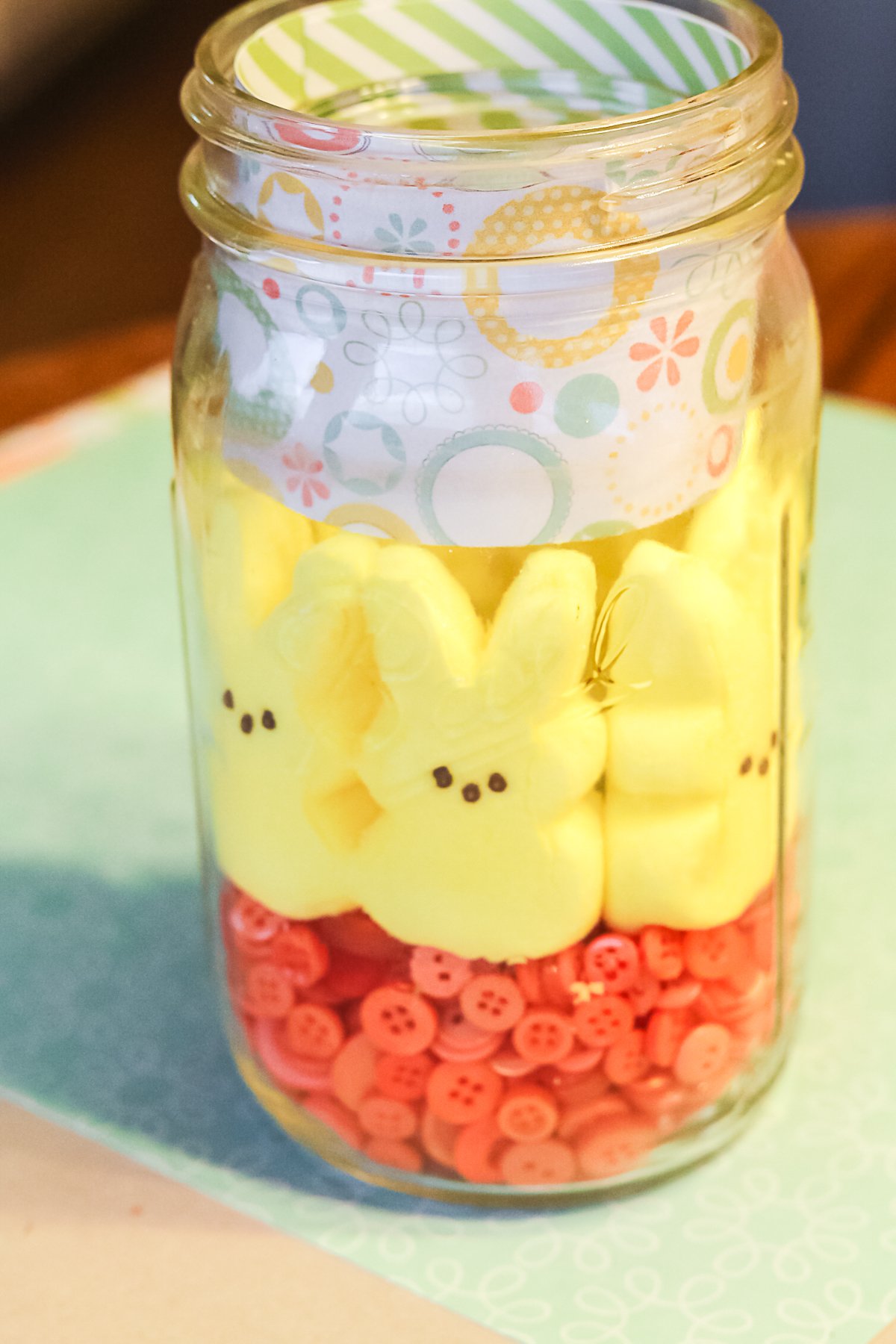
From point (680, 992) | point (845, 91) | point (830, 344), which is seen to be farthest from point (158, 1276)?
point (845, 91)

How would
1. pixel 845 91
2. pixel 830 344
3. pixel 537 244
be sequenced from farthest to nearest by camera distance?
1. pixel 845 91
2. pixel 830 344
3. pixel 537 244

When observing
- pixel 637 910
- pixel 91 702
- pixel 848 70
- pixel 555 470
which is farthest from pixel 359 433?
pixel 848 70

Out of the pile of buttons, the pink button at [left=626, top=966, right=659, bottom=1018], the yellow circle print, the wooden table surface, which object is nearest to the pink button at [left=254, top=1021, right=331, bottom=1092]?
the pile of buttons

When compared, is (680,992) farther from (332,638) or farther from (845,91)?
(845,91)

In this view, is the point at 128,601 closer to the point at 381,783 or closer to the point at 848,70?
the point at 381,783

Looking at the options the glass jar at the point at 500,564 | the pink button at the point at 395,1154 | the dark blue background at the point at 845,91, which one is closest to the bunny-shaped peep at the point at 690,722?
the glass jar at the point at 500,564

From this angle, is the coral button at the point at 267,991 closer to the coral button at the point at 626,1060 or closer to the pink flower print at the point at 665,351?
the coral button at the point at 626,1060
